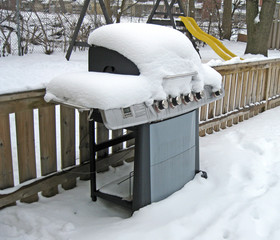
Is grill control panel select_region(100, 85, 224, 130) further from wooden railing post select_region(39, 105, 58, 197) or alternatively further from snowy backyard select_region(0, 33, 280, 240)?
wooden railing post select_region(39, 105, 58, 197)

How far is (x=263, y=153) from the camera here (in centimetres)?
445

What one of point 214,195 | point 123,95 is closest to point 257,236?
point 214,195

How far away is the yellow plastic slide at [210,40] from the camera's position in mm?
9591

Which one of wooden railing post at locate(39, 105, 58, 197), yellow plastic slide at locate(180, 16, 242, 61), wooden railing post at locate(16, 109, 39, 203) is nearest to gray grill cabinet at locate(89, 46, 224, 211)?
wooden railing post at locate(39, 105, 58, 197)

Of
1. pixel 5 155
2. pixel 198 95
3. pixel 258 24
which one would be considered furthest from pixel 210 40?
pixel 5 155

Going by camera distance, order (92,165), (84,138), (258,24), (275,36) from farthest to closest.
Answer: (275,36) → (258,24) → (84,138) → (92,165)

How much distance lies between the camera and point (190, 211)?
3.11 m

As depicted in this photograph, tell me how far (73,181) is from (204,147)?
6.23 feet

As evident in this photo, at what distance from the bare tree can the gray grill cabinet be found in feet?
28.8

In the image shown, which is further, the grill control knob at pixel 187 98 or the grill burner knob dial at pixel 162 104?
the grill control knob at pixel 187 98

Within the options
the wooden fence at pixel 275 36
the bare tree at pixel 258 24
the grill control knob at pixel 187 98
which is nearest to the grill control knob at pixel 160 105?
the grill control knob at pixel 187 98

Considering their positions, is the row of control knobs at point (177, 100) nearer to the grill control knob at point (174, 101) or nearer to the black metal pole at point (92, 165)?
the grill control knob at point (174, 101)

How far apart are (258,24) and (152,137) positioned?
969 centimetres

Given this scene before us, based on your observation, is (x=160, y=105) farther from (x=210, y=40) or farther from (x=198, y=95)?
(x=210, y=40)
